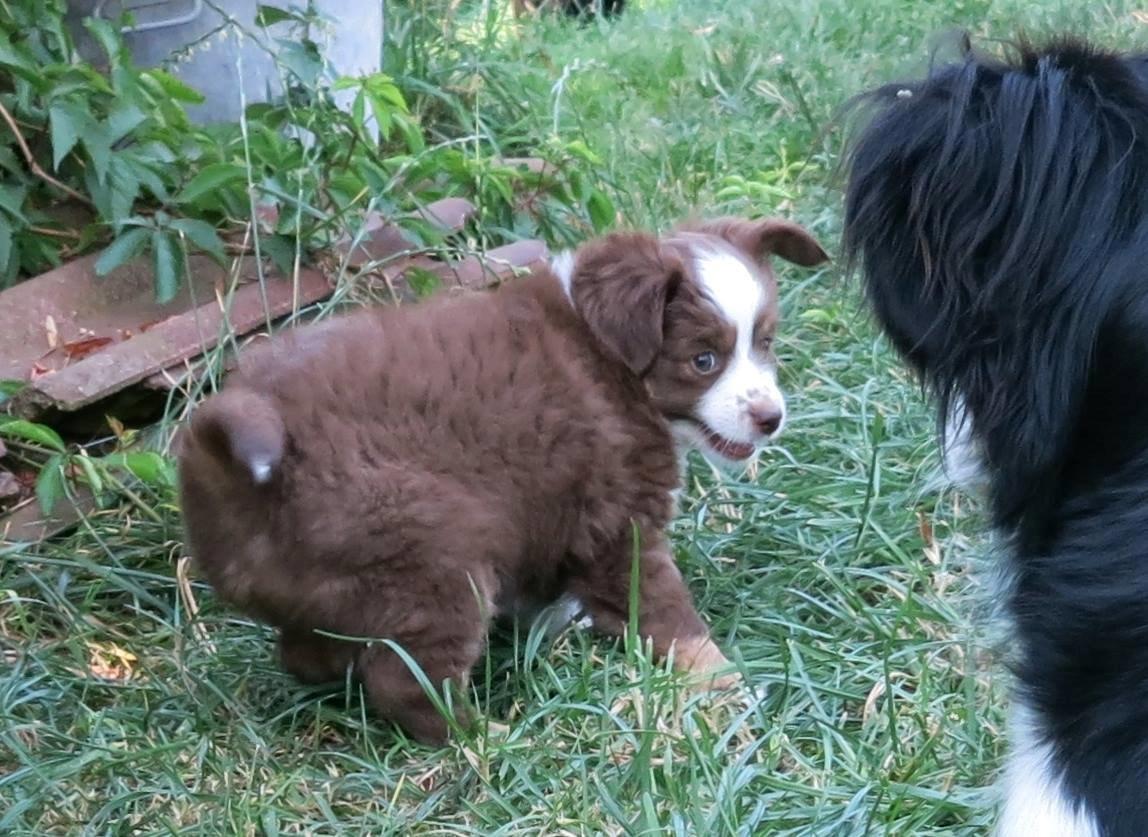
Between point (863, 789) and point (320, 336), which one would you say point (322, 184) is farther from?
point (863, 789)

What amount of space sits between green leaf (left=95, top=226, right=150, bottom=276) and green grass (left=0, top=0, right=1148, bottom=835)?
1.60 ft

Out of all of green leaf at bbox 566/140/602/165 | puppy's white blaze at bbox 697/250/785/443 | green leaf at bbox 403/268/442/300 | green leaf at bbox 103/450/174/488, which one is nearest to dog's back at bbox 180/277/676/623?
puppy's white blaze at bbox 697/250/785/443

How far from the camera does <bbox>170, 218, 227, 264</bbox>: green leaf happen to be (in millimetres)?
2939

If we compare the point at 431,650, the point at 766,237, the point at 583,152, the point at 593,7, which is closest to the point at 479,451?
the point at 431,650

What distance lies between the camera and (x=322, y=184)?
3.26 m

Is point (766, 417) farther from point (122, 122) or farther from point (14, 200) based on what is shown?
point (14, 200)

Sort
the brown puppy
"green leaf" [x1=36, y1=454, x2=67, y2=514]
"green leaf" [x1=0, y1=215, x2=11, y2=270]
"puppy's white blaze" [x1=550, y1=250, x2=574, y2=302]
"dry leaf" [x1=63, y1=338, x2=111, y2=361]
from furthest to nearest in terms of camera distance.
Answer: "dry leaf" [x1=63, y1=338, x2=111, y2=361] → "green leaf" [x1=0, y1=215, x2=11, y2=270] → "green leaf" [x1=36, y1=454, x2=67, y2=514] → "puppy's white blaze" [x1=550, y1=250, x2=574, y2=302] → the brown puppy

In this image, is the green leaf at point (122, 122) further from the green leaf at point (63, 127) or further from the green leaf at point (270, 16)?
the green leaf at point (270, 16)

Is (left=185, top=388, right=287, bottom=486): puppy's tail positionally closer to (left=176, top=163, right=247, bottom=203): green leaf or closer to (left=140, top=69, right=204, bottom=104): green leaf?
(left=176, top=163, right=247, bottom=203): green leaf

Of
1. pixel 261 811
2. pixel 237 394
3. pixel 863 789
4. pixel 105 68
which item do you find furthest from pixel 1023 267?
pixel 105 68

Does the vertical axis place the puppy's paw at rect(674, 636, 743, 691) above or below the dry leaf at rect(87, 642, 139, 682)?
above

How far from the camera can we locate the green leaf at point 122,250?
9.35ft

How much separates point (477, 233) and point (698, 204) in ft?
2.60

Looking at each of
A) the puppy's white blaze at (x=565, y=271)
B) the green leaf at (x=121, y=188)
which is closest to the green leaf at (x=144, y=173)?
the green leaf at (x=121, y=188)
